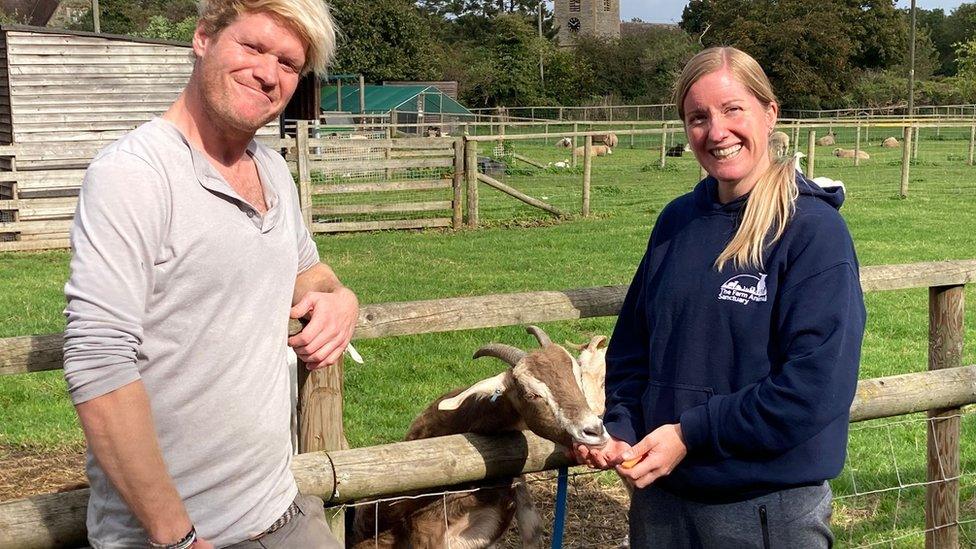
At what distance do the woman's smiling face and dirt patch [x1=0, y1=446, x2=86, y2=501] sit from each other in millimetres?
4403

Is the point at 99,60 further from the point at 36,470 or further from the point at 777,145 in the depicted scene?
the point at 777,145

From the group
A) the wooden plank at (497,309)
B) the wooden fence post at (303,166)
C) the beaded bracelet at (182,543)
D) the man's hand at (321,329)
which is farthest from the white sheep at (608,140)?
the beaded bracelet at (182,543)

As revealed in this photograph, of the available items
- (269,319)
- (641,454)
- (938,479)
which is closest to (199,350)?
(269,319)

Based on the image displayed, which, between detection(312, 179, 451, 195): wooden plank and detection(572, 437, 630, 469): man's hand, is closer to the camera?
detection(572, 437, 630, 469): man's hand

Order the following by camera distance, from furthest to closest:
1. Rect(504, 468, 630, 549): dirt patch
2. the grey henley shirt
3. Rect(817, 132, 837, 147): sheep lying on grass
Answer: Rect(817, 132, 837, 147): sheep lying on grass → Rect(504, 468, 630, 549): dirt patch → the grey henley shirt

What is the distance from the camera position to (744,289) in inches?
99.8

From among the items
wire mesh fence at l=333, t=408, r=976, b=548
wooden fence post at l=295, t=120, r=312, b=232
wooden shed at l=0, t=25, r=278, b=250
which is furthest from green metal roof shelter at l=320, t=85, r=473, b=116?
wire mesh fence at l=333, t=408, r=976, b=548

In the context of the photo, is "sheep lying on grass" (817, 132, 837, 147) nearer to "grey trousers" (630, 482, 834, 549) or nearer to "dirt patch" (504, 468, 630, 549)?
"dirt patch" (504, 468, 630, 549)

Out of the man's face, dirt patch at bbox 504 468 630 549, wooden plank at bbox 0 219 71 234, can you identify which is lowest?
dirt patch at bbox 504 468 630 549

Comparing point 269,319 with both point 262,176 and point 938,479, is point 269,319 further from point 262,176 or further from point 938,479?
point 938,479

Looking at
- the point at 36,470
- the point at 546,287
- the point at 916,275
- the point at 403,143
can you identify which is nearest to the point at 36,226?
the point at 403,143

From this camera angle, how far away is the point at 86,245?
182cm

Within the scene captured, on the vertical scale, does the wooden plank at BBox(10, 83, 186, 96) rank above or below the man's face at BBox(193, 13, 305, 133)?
above

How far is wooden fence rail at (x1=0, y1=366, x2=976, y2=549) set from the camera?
Result: 2496mm
